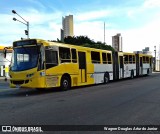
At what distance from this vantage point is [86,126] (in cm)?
816

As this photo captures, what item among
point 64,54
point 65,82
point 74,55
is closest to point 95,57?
point 74,55

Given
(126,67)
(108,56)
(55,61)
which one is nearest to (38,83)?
(55,61)

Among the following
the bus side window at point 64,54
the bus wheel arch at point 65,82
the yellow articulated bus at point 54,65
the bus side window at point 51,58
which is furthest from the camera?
the bus side window at point 64,54

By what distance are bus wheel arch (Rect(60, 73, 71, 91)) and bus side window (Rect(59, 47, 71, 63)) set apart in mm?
977

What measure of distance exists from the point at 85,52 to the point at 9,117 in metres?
13.5

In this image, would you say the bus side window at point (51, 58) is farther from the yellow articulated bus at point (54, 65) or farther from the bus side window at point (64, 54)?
the bus side window at point (64, 54)

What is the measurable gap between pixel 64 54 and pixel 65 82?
5.85 ft

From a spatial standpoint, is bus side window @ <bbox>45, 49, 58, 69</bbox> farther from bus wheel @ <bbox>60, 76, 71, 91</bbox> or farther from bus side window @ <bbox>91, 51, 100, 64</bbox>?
bus side window @ <bbox>91, 51, 100, 64</bbox>

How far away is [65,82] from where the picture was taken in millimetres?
19391

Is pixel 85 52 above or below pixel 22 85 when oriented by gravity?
above

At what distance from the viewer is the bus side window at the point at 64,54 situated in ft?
62.9

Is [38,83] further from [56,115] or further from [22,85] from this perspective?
[56,115]

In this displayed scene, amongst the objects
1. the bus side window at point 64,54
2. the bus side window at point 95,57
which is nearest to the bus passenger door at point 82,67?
the bus side window at point 95,57

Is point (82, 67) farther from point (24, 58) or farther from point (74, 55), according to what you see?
point (24, 58)
